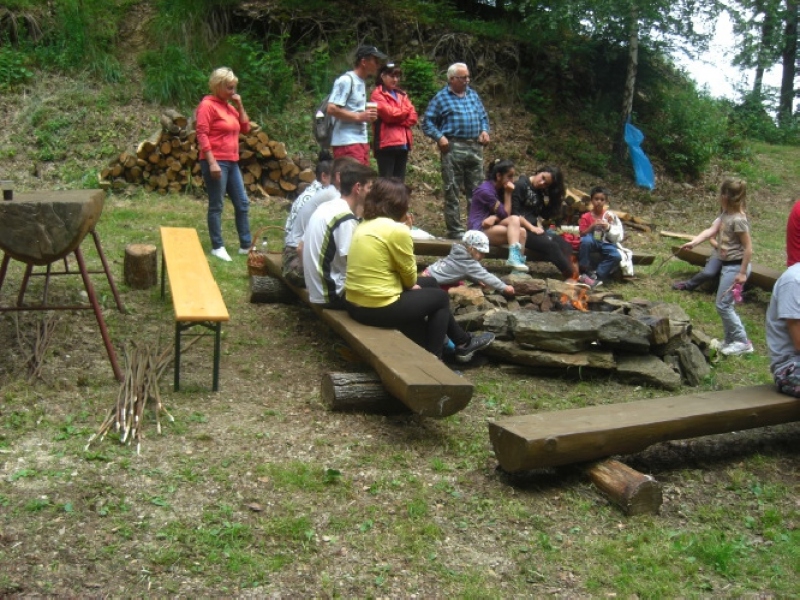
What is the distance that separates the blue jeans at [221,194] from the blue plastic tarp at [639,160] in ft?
23.0

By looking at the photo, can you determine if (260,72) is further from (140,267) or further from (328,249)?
(328,249)

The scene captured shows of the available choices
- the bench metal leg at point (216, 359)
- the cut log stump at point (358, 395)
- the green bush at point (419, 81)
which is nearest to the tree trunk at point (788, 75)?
the green bush at point (419, 81)

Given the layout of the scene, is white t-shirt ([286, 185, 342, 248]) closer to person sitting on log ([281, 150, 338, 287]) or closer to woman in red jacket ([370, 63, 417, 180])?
person sitting on log ([281, 150, 338, 287])

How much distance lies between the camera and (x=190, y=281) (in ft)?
19.1

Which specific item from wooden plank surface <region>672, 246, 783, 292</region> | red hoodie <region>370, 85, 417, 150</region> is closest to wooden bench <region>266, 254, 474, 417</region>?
red hoodie <region>370, 85, 417, 150</region>

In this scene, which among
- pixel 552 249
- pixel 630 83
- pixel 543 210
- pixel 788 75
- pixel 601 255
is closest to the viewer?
pixel 552 249

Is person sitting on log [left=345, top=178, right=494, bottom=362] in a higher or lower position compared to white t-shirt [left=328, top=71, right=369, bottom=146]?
lower

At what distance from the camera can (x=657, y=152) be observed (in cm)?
1456

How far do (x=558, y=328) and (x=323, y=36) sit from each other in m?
9.03

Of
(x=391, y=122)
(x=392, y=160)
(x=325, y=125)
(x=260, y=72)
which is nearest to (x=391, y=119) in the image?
(x=391, y=122)

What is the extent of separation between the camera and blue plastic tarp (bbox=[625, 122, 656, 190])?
1316 cm

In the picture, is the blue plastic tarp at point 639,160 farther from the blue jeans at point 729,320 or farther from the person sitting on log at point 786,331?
the person sitting on log at point 786,331

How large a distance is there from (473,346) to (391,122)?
3750mm

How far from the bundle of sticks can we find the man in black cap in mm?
3610
